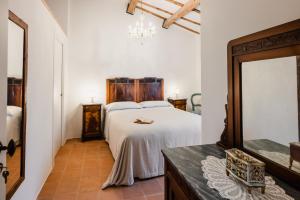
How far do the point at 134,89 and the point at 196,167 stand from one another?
393 centimetres

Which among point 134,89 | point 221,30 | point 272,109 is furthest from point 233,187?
point 134,89

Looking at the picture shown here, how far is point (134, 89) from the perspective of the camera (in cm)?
482

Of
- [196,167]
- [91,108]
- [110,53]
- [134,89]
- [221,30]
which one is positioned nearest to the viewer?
[196,167]

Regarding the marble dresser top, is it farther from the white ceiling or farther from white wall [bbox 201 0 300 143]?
the white ceiling

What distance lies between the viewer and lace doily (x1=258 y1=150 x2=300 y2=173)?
807 millimetres

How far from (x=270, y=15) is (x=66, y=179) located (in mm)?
2765

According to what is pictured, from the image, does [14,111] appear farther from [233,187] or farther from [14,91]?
[233,187]

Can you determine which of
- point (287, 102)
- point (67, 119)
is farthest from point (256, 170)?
point (67, 119)

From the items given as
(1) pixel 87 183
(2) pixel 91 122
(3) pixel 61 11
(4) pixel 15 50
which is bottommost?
(1) pixel 87 183

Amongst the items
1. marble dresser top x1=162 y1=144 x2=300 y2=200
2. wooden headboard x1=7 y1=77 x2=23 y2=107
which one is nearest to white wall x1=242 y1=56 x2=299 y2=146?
marble dresser top x1=162 y1=144 x2=300 y2=200

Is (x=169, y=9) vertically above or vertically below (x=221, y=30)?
above

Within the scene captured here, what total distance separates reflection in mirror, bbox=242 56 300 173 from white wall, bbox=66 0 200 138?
13.0ft

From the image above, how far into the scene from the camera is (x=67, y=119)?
4371mm

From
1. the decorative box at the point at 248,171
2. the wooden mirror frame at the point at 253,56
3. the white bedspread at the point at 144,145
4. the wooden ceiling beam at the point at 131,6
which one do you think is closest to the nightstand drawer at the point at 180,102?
the white bedspread at the point at 144,145
